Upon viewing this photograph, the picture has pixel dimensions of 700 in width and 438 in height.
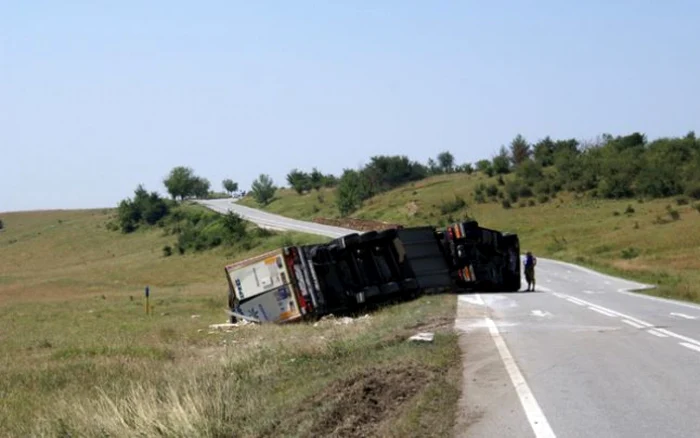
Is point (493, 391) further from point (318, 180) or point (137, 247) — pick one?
point (318, 180)

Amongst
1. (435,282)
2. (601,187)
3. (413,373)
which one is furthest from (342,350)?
(601,187)

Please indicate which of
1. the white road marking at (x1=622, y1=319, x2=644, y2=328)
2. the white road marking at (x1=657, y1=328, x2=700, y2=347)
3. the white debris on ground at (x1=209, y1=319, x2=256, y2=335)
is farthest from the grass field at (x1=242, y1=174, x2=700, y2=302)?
the white debris on ground at (x1=209, y1=319, x2=256, y2=335)

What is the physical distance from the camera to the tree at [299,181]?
544 feet

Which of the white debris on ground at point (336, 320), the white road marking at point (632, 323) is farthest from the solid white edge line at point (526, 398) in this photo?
the white debris on ground at point (336, 320)

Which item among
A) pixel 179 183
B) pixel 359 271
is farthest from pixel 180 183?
pixel 359 271

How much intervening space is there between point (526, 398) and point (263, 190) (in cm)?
15231

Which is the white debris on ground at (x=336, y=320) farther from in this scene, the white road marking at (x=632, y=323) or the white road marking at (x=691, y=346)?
the white road marking at (x=691, y=346)

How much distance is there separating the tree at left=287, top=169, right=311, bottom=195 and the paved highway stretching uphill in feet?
462

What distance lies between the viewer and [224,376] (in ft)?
50.0

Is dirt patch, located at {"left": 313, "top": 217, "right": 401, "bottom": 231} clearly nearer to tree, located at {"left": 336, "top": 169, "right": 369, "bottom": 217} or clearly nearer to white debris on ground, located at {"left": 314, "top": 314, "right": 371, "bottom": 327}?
tree, located at {"left": 336, "top": 169, "right": 369, "bottom": 217}

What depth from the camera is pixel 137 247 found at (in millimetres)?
115250

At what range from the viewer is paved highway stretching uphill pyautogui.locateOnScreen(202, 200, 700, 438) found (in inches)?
376

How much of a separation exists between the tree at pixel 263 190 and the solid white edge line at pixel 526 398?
476ft

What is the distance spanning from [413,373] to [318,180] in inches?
6109
